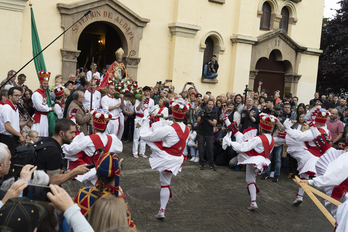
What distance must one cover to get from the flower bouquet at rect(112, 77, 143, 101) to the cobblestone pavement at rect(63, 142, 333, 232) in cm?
256

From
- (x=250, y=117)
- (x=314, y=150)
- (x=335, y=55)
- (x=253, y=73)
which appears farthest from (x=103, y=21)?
(x=335, y=55)

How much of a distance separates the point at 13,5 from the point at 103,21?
375 centimetres

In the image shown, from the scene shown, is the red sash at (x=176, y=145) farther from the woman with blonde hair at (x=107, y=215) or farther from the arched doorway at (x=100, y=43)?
the arched doorway at (x=100, y=43)

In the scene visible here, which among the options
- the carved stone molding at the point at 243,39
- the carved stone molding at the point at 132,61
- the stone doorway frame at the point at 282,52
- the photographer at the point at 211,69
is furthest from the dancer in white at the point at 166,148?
the stone doorway frame at the point at 282,52

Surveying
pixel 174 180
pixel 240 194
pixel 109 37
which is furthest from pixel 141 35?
pixel 240 194

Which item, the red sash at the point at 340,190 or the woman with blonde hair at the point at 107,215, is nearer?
the woman with blonde hair at the point at 107,215

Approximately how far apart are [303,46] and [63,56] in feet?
47.9

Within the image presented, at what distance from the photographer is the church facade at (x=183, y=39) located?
13680 mm

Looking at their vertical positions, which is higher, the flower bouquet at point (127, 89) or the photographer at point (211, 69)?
the photographer at point (211, 69)

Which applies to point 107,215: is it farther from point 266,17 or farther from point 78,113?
point 266,17

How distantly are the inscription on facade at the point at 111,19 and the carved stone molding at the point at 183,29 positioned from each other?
2146mm

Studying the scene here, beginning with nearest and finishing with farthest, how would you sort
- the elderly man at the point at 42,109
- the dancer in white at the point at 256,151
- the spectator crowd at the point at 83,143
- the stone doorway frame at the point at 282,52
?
1. the spectator crowd at the point at 83,143
2. the dancer in white at the point at 256,151
3. the elderly man at the point at 42,109
4. the stone doorway frame at the point at 282,52

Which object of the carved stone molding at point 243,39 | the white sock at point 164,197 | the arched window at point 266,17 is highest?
the arched window at point 266,17

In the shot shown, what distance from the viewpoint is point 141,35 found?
16.2m
